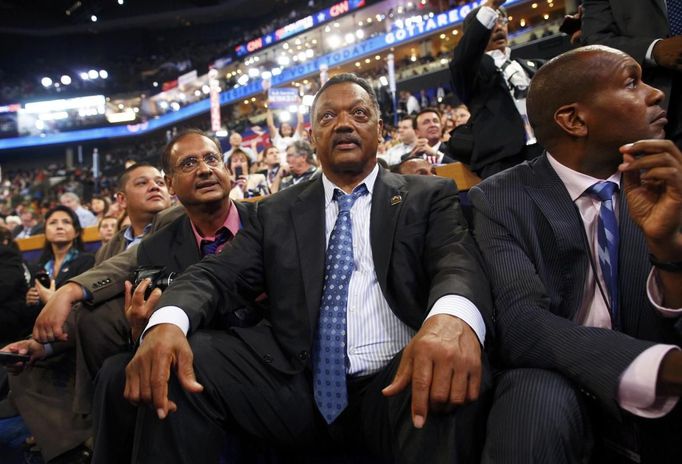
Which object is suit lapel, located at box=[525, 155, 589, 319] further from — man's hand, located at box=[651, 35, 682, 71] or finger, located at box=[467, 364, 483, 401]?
man's hand, located at box=[651, 35, 682, 71]

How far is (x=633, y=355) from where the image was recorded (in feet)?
3.30

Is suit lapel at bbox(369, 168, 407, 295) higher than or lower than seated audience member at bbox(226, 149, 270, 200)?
lower

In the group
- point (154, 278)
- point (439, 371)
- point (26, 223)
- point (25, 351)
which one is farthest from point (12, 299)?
point (26, 223)

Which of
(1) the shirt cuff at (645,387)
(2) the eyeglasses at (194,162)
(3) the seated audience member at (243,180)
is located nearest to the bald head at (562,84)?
(1) the shirt cuff at (645,387)

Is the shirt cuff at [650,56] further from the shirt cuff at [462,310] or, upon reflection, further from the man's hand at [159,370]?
the man's hand at [159,370]

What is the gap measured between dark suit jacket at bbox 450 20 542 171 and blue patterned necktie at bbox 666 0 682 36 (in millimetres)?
730

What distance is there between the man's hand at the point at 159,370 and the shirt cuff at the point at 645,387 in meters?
0.96

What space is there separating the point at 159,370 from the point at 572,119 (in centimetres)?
132

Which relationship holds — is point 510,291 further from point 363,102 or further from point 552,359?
point 363,102

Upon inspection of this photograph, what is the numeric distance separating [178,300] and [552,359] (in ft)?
3.33

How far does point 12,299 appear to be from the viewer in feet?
10.1

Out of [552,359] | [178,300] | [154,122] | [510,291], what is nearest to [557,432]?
[552,359]

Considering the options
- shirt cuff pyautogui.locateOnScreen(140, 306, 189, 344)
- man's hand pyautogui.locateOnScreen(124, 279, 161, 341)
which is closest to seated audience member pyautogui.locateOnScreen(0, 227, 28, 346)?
man's hand pyautogui.locateOnScreen(124, 279, 161, 341)

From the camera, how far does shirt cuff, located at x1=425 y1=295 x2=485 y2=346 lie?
1193mm
